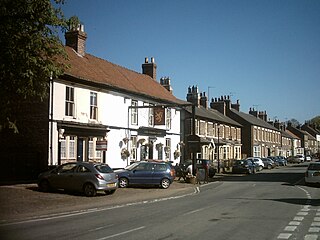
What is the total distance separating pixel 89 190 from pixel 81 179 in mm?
661

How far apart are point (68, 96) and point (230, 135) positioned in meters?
40.3

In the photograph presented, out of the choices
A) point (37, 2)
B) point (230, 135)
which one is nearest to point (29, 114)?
point (37, 2)

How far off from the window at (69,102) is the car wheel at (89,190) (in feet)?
23.8

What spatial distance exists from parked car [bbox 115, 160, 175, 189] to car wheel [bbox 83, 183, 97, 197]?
15.4 feet

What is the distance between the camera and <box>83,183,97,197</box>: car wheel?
20.5 meters

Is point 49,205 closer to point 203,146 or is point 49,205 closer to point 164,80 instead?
point 164,80

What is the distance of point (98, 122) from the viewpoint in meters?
29.8

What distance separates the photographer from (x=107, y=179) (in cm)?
2083

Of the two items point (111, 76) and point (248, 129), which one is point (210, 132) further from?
point (111, 76)

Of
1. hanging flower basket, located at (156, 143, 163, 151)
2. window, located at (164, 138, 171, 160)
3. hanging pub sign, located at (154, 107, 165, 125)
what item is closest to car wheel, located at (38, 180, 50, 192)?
hanging pub sign, located at (154, 107, 165, 125)

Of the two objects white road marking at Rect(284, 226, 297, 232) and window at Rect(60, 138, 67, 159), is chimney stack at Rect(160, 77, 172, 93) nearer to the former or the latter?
window at Rect(60, 138, 67, 159)

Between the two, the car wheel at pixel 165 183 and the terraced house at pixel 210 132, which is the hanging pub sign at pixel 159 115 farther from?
the car wheel at pixel 165 183

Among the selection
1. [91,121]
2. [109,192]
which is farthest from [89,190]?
[91,121]

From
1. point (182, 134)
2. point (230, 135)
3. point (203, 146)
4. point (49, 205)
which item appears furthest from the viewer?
point (230, 135)
